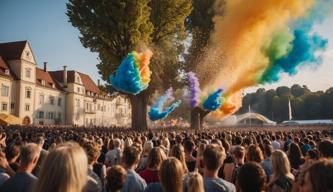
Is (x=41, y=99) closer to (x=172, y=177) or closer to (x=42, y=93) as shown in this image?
(x=42, y=93)

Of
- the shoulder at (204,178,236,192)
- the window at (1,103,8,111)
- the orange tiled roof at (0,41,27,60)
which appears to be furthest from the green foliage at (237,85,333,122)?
the shoulder at (204,178,236,192)

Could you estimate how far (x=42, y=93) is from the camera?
5922cm

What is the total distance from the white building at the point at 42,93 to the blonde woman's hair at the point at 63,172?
37011mm

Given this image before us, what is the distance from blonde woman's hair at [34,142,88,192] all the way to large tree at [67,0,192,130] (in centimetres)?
2460

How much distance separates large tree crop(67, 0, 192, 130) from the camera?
88.4 feet

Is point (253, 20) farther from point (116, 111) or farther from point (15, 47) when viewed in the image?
point (116, 111)

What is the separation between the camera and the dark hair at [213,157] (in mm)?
4758

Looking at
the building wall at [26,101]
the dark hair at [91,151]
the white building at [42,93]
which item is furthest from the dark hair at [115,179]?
the building wall at [26,101]

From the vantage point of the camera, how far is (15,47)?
54156 mm

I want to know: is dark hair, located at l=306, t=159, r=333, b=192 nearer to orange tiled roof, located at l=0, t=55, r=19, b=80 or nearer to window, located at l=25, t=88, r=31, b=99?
orange tiled roof, located at l=0, t=55, r=19, b=80

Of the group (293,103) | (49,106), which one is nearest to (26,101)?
(49,106)

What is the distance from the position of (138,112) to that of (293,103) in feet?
303

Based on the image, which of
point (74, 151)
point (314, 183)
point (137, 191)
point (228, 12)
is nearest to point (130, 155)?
point (137, 191)

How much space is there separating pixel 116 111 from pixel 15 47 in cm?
4131
